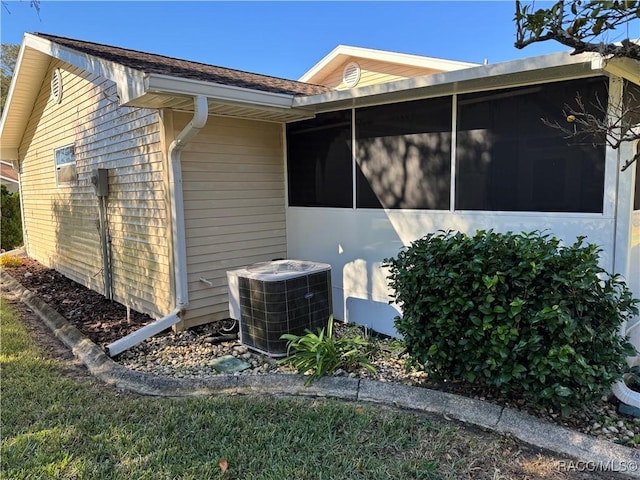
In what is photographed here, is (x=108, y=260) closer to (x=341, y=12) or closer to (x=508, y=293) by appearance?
(x=508, y=293)

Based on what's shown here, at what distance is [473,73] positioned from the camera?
3438 millimetres

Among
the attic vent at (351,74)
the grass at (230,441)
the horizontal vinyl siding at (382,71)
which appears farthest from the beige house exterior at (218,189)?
the attic vent at (351,74)

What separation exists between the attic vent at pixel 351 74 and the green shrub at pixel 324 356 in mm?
8587

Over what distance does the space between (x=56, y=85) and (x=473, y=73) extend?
7373 millimetres

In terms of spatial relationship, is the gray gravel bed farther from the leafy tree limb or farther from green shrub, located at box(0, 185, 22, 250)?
green shrub, located at box(0, 185, 22, 250)

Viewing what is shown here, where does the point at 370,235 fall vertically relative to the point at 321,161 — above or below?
below

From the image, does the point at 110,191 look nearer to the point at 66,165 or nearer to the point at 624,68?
the point at 66,165

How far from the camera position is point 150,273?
533cm

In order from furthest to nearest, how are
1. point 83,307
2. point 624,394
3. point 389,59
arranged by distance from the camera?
point 389,59 → point 83,307 → point 624,394

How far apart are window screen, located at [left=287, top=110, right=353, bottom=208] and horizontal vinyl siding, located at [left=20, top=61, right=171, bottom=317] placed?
5.53ft

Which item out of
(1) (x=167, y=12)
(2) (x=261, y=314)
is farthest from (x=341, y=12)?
(2) (x=261, y=314)

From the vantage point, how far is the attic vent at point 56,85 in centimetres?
729

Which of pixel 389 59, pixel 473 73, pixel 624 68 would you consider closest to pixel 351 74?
pixel 389 59

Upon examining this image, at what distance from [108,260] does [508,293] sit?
5.79 meters
